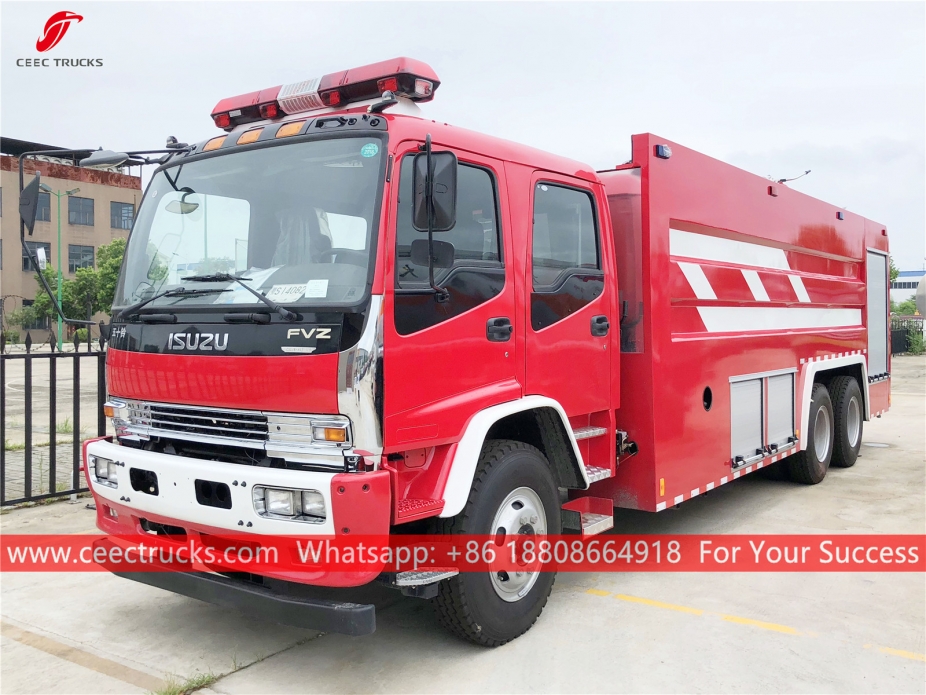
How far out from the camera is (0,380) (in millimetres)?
6230

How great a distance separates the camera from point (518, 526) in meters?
4.14

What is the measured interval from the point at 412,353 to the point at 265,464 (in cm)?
84

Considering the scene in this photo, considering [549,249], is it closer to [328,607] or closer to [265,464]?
[265,464]

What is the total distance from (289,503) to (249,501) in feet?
0.60

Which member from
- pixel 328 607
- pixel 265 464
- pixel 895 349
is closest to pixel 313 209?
pixel 265 464

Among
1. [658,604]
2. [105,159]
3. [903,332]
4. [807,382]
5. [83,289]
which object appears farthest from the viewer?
[83,289]

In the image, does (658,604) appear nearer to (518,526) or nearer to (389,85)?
(518,526)

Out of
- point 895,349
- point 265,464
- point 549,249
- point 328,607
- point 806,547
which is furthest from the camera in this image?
point 895,349

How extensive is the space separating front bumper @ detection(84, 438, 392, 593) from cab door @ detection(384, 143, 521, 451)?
29 cm

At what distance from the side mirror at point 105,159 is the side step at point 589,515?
3.40 meters

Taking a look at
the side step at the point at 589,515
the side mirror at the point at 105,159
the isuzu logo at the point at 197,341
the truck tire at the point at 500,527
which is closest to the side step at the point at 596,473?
the side step at the point at 589,515

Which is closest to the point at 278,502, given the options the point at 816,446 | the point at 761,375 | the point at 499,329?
the point at 499,329

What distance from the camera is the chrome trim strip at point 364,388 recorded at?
10.9 feet

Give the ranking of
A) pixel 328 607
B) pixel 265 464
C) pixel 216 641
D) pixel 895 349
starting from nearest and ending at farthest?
pixel 328 607 → pixel 265 464 → pixel 216 641 → pixel 895 349
